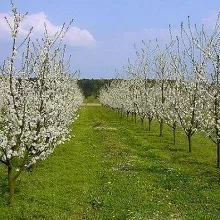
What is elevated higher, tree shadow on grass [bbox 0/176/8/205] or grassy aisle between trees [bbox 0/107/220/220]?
tree shadow on grass [bbox 0/176/8/205]

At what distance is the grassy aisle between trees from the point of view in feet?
44.0

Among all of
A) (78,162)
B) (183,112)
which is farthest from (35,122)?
(183,112)

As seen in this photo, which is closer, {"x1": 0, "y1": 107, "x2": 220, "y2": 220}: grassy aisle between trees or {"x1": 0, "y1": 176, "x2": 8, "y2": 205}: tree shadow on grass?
{"x1": 0, "y1": 107, "x2": 220, "y2": 220}: grassy aisle between trees

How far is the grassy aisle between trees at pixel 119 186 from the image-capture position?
13406 mm

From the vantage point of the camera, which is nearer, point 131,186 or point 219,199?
point 219,199

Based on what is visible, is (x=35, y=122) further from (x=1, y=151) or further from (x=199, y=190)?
(x=199, y=190)

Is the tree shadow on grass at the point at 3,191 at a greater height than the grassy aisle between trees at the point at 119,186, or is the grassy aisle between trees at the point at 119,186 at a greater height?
the tree shadow on grass at the point at 3,191

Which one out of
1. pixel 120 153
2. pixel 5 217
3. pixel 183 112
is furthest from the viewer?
pixel 183 112

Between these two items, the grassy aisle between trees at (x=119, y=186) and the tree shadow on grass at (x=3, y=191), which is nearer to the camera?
the grassy aisle between trees at (x=119, y=186)

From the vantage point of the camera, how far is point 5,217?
1256 centimetres

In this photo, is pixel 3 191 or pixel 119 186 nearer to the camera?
pixel 3 191

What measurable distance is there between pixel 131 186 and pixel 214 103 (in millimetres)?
7387

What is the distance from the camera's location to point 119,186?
54.7 feet

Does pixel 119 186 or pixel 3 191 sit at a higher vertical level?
pixel 3 191
